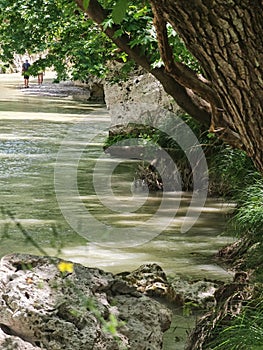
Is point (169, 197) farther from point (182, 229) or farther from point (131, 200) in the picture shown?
point (182, 229)

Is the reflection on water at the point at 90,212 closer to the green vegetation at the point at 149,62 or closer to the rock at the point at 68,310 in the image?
the green vegetation at the point at 149,62

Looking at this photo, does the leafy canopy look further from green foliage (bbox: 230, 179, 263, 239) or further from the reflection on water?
green foliage (bbox: 230, 179, 263, 239)

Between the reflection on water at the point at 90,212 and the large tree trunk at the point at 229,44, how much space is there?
857 mm

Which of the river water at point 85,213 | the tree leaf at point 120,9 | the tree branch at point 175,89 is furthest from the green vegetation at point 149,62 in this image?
the river water at point 85,213

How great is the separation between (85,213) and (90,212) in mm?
103

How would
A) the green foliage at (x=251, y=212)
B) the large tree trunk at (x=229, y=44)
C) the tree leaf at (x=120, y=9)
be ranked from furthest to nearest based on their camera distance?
the green foliage at (x=251, y=212) < the large tree trunk at (x=229, y=44) < the tree leaf at (x=120, y=9)

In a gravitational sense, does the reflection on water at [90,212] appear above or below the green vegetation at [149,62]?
below

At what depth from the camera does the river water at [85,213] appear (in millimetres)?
8398

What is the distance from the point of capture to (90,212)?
35.7 feet

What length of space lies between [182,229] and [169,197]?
2086mm

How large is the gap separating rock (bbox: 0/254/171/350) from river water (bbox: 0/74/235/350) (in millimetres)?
317

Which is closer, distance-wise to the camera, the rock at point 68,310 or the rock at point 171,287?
the rock at point 68,310

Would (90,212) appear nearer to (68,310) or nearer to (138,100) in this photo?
(138,100)

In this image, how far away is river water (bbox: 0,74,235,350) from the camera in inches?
331
